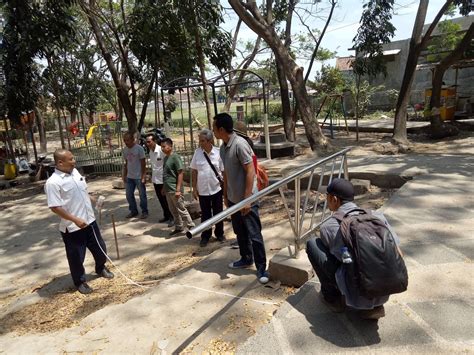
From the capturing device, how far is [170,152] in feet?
19.4

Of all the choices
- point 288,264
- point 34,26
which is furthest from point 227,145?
point 34,26

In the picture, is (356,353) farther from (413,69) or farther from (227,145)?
(413,69)

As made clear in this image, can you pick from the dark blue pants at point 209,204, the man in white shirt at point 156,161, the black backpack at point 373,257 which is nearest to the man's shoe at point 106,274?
the dark blue pants at point 209,204

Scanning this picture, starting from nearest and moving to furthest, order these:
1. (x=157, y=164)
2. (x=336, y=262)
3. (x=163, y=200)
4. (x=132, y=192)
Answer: (x=336, y=262)
(x=157, y=164)
(x=163, y=200)
(x=132, y=192)

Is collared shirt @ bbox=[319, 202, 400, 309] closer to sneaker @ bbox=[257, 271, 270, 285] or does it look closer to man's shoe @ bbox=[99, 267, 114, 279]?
sneaker @ bbox=[257, 271, 270, 285]

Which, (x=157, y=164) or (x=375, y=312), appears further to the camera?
(x=157, y=164)

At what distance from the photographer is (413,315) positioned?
279cm

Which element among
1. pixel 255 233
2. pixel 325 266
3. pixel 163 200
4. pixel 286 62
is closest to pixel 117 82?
pixel 286 62

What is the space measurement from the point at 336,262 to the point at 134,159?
503cm

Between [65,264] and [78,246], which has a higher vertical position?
[78,246]

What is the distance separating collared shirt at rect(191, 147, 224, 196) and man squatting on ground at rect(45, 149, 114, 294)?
4.36 feet

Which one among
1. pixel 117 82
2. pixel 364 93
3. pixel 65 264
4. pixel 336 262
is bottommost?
pixel 65 264

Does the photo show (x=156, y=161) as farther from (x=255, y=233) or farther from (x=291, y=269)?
Result: (x=291, y=269)

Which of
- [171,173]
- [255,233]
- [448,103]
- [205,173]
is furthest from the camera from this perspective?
[448,103]
